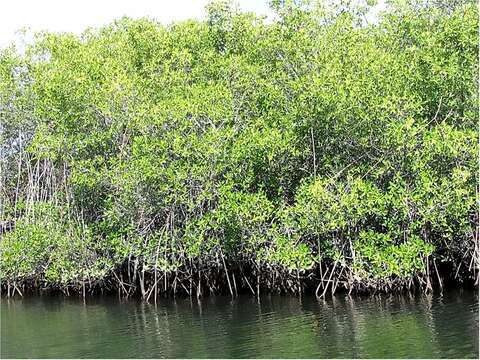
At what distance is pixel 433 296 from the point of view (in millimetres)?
13875

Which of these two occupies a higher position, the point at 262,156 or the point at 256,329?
the point at 262,156

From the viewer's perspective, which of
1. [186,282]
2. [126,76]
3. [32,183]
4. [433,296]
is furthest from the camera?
[32,183]

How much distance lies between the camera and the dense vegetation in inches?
545

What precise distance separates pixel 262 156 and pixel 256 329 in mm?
4768

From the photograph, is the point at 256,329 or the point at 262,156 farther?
Result: the point at 262,156

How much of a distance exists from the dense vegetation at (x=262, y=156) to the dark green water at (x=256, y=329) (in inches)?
38.9

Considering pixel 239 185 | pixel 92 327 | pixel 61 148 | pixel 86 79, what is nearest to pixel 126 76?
pixel 86 79

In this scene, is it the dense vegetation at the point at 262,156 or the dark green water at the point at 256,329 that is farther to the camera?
the dense vegetation at the point at 262,156

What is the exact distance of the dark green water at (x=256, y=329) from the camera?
941 cm

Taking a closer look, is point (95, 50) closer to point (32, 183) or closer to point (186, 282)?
point (32, 183)

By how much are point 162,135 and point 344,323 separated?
6861mm

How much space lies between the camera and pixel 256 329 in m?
11.5

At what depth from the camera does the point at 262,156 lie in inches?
589

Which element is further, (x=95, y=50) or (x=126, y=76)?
(x=95, y=50)
